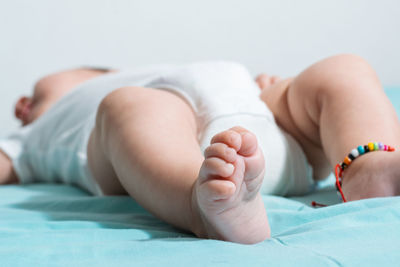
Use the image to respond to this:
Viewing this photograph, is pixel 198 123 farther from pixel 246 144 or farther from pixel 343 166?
pixel 246 144

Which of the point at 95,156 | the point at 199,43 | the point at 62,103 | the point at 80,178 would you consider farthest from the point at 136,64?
the point at 95,156

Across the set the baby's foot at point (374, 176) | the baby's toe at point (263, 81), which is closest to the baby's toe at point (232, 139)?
the baby's foot at point (374, 176)

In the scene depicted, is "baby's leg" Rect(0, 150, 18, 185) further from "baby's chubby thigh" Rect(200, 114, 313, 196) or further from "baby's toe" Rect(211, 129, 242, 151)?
"baby's toe" Rect(211, 129, 242, 151)

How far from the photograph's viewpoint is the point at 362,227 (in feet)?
1.69

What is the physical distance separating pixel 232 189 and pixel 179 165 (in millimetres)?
126

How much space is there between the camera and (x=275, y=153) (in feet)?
2.80

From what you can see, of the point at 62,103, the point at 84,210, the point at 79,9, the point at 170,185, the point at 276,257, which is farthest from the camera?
the point at 79,9

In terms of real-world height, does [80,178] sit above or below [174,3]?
below

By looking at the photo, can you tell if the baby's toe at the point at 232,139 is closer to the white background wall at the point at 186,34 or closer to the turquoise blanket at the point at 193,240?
the turquoise blanket at the point at 193,240

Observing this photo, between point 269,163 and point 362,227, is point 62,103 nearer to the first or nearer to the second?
point 269,163

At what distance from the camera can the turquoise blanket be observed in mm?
440

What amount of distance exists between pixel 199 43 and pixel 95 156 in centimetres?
167

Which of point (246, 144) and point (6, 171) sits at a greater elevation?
point (246, 144)

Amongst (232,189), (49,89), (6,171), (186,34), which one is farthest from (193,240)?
(186,34)
